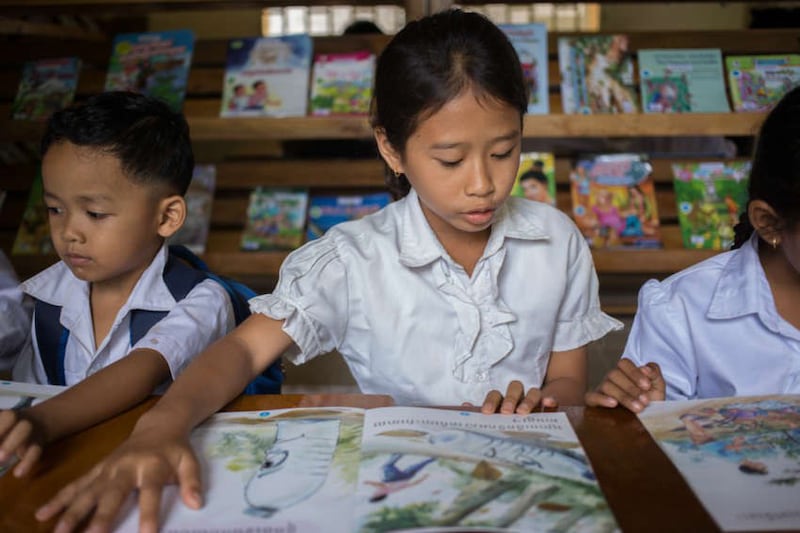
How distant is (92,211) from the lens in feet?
4.37

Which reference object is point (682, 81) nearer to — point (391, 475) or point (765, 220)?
point (765, 220)

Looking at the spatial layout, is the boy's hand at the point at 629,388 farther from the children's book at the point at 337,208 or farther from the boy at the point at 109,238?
the children's book at the point at 337,208

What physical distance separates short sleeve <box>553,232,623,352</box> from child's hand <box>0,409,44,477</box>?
83 cm

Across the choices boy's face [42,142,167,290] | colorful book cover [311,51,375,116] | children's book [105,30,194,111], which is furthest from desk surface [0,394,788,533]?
children's book [105,30,194,111]

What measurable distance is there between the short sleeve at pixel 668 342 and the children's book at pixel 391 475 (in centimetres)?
46

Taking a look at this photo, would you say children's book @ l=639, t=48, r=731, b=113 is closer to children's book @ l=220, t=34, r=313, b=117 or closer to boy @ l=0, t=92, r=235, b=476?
children's book @ l=220, t=34, r=313, b=117

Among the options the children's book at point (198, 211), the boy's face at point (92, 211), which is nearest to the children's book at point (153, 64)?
the children's book at point (198, 211)

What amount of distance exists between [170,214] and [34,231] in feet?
4.97

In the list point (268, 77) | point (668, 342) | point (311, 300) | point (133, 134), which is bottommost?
point (668, 342)

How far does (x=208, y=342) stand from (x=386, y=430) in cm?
53

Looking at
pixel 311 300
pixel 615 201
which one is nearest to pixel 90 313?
pixel 311 300

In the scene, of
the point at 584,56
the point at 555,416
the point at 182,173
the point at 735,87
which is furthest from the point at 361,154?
the point at 555,416

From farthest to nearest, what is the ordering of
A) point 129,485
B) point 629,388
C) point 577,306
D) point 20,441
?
1. point 577,306
2. point 629,388
3. point 20,441
4. point 129,485

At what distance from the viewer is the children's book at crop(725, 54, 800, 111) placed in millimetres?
2557
